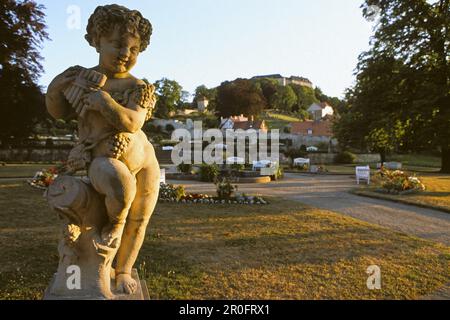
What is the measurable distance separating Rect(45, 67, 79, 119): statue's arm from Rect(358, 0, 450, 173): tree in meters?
23.3

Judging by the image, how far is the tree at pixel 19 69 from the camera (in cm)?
2338

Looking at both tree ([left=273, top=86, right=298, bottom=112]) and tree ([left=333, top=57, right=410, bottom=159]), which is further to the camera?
tree ([left=273, top=86, right=298, bottom=112])

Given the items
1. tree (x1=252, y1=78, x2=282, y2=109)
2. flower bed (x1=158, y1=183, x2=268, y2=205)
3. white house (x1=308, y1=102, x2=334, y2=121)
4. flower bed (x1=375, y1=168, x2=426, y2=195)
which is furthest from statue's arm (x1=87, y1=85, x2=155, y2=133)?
tree (x1=252, y1=78, x2=282, y2=109)

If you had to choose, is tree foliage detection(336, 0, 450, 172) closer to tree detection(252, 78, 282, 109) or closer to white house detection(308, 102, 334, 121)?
white house detection(308, 102, 334, 121)

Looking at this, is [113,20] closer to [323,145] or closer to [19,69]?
[19,69]

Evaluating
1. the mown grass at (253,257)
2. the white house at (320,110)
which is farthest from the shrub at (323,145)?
the white house at (320,110)

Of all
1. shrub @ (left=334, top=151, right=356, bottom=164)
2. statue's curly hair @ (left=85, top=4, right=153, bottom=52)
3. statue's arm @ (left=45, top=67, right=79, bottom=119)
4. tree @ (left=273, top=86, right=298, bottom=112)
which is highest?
tree @ (left=273, top=86, right=298, bottom=112)

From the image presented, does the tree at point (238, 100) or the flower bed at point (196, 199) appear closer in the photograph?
the flower bed at point (196, 199)

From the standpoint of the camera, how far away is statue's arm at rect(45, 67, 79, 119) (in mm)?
3154

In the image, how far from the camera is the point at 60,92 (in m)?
3.19

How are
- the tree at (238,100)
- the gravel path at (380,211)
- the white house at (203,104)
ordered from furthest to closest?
the white house at (203,104)
the tree at (238,100)
the gravel path at (380,211)

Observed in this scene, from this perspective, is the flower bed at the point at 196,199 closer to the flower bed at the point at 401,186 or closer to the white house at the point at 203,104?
the flower bed at the point at 401,186

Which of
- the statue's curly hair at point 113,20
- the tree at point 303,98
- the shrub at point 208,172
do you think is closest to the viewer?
the statue's curly hair at point 113,20

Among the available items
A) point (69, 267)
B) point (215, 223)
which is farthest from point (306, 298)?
point (215, 223)
